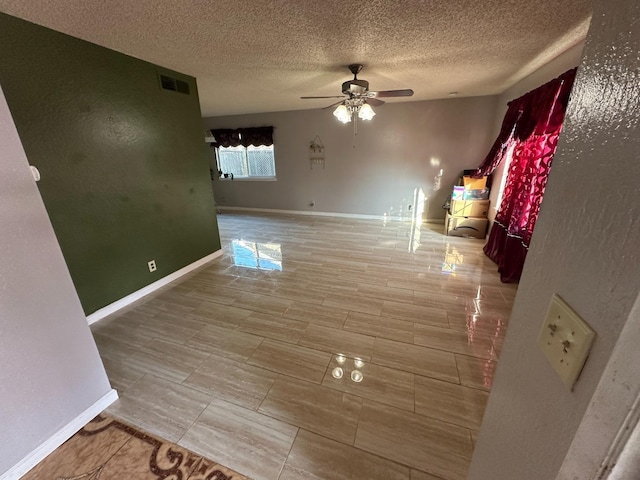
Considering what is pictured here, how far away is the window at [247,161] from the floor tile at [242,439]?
5.30 meters

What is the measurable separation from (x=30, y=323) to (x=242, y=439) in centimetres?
113

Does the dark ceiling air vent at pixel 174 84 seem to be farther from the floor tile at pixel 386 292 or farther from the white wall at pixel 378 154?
the floor tile at pixel 386 292

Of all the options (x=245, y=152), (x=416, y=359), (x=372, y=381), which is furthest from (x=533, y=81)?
(x=245, y=152)

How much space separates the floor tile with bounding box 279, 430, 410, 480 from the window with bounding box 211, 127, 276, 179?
5.50 meters

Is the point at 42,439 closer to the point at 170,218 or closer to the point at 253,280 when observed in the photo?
the point at 253,280

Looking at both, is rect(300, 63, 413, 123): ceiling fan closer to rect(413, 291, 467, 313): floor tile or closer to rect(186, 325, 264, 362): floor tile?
rect(413, 291, 467, 313): floor tile

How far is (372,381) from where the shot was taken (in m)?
1.63

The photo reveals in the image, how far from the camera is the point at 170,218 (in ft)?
9.65

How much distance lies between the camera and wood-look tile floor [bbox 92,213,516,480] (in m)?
1.27

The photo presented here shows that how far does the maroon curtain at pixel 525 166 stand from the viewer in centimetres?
231

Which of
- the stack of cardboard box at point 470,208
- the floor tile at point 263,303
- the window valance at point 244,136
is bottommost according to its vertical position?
the floor tile at point 263,303

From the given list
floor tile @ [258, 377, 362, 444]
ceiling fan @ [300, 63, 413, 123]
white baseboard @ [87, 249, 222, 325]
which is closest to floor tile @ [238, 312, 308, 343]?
floor tile @ [258, 377, 362, 444]

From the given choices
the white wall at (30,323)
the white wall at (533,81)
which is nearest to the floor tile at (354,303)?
the white wall at (30,323)

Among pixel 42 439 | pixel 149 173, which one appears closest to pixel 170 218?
pixel 149 173
